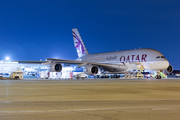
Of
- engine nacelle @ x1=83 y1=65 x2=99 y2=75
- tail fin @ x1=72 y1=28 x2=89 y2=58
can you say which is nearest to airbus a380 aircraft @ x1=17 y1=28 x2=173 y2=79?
engine nacelle @ x1=83 y1=65 x2=99 y2=75

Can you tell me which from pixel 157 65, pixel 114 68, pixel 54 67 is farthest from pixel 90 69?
pixel 157 65

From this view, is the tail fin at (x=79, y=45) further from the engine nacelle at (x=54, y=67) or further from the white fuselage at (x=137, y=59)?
the engine nacelle at (x=54, y=67)

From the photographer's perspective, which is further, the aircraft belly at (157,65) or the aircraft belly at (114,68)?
the aircraft belly at (114,68)

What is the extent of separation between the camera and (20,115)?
783 cm

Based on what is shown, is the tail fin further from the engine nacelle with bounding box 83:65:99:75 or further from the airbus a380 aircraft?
the engine nacelle with bounding box 83:65:99:75

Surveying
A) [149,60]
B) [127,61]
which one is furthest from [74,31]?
[149,60]

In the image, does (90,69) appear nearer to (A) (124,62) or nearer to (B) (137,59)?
(A) (124,62)

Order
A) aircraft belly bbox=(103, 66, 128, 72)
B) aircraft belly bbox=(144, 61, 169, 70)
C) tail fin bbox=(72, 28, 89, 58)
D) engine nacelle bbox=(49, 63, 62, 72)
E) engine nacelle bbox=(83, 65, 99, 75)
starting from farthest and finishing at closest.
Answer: tail fin bbox=(72, 28, 89, 58), aircraft belly bbox=(103, 66, 128, 72), engine nacelle bbox=(83, 65, 99, 75), engine nacelle bbox=(49, 63, 62, 72), aircraft belly bbox=(144, 61, 169, 70)

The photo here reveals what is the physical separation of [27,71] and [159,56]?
2799 inches

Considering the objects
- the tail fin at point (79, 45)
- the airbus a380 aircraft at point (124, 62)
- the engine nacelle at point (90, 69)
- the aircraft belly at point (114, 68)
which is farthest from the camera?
the tail fin at point (79, 45)

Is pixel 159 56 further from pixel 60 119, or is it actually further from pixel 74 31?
pixel 60 119

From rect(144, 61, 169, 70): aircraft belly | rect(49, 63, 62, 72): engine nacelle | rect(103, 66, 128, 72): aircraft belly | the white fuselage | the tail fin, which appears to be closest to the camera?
rect(144, 61, 169, 70): aircraft belly

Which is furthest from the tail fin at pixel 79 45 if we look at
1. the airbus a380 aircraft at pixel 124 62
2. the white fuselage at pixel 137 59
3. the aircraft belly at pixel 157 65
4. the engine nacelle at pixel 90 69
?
the aircraft belly at pixel 157 65

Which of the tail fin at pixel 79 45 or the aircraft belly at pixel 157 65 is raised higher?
the tail fin at pixel 79 45
